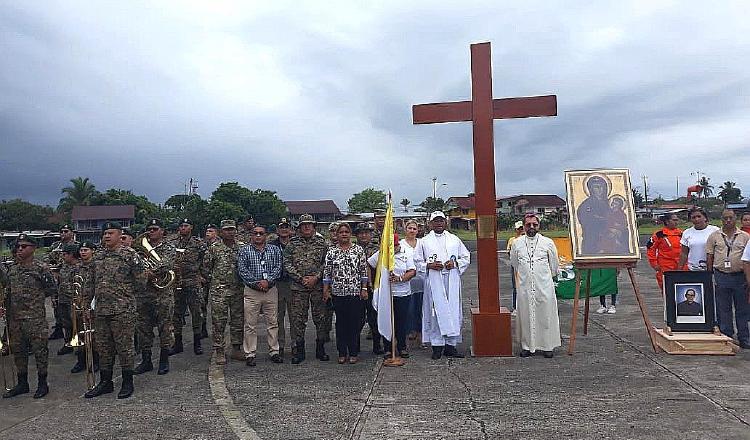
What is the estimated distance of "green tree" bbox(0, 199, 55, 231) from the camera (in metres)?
58.1

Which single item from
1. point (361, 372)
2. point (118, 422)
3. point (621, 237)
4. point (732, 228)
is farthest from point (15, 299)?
point (732, 228)

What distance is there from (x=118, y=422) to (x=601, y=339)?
21.6 feet

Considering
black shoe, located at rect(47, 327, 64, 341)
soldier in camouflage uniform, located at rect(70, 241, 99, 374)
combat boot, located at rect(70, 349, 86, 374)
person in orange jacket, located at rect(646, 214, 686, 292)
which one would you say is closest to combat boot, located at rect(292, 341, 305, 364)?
soldier in camouflage uniform, located at rect(70, 241, 99, 374)

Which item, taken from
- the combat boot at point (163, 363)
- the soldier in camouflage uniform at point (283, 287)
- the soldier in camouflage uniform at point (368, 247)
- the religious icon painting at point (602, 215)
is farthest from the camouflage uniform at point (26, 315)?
the religious icon painting at point (602, 215)

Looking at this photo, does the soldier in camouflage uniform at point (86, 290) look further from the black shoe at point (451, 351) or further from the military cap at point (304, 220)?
the black shoe at point (451, 351)

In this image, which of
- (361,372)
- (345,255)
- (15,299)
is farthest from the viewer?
(345,255)

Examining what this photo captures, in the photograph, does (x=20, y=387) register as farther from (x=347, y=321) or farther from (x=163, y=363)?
(x=347, y=321)

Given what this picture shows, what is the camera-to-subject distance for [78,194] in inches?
2800

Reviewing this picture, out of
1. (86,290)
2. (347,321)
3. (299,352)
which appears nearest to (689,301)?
(347,321)

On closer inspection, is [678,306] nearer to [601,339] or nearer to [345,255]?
[601,339]

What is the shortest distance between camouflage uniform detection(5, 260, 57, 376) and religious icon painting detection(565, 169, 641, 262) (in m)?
6.71

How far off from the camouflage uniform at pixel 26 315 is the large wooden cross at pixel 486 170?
17.2ft

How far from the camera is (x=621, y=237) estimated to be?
25.6 feet

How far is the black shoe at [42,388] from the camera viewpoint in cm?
643
